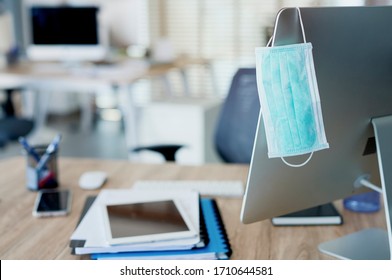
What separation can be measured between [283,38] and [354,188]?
16.4 inches

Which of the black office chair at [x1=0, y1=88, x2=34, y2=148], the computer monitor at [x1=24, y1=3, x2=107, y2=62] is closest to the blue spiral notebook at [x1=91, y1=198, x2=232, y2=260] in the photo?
the black office chair at [x1=0, y1=88, x2=34, y2=148]

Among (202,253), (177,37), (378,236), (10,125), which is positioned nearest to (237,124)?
(378,236)

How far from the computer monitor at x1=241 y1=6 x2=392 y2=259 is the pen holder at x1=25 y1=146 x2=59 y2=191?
713 millimetres

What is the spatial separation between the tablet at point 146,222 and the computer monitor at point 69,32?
3.36 metres

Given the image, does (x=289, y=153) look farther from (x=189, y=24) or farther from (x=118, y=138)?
(x=189, y=24)

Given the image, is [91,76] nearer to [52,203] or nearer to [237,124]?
[237,124]

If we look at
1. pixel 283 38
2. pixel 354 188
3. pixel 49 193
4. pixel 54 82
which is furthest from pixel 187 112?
pixel 283 38

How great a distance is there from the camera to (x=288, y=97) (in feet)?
2.84

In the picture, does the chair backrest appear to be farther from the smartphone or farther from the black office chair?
the black office chair

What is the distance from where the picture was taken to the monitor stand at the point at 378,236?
0.96 metres

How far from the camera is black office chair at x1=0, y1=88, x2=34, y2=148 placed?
3142mm

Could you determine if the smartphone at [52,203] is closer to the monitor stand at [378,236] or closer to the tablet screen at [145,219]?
the tablet screen at [145,219]

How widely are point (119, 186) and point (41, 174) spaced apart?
0.73 feet

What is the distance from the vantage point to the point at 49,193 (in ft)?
4.58
